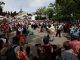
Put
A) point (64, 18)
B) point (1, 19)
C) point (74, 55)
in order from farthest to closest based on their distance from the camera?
1. point (64, 18)
2. point (1, 19)
3. point (74, 55)

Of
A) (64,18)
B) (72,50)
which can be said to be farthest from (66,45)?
(64,18)

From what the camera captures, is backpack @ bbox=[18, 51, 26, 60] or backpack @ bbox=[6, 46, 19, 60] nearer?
backpack @ bbox=[6, 46, 19, 60]

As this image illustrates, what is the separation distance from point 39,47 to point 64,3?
50.8m

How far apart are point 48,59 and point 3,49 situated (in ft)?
6.67

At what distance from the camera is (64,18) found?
73250mm

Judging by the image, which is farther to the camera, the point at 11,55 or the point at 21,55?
the point at 21,55

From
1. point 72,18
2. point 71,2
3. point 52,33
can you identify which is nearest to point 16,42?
point 52,33

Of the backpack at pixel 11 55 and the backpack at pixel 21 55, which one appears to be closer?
the backpack at pixel 11 55

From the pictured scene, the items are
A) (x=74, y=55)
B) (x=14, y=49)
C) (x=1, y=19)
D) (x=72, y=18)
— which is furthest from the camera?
(x=72, y=18)

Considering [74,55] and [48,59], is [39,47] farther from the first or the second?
[74,55]

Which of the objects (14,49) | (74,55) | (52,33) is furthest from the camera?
(52,33)

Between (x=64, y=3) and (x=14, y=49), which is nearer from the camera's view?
(x=14, y=49)

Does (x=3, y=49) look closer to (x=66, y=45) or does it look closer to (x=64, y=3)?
(x=66, y=45)

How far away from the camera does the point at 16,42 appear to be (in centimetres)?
1350
